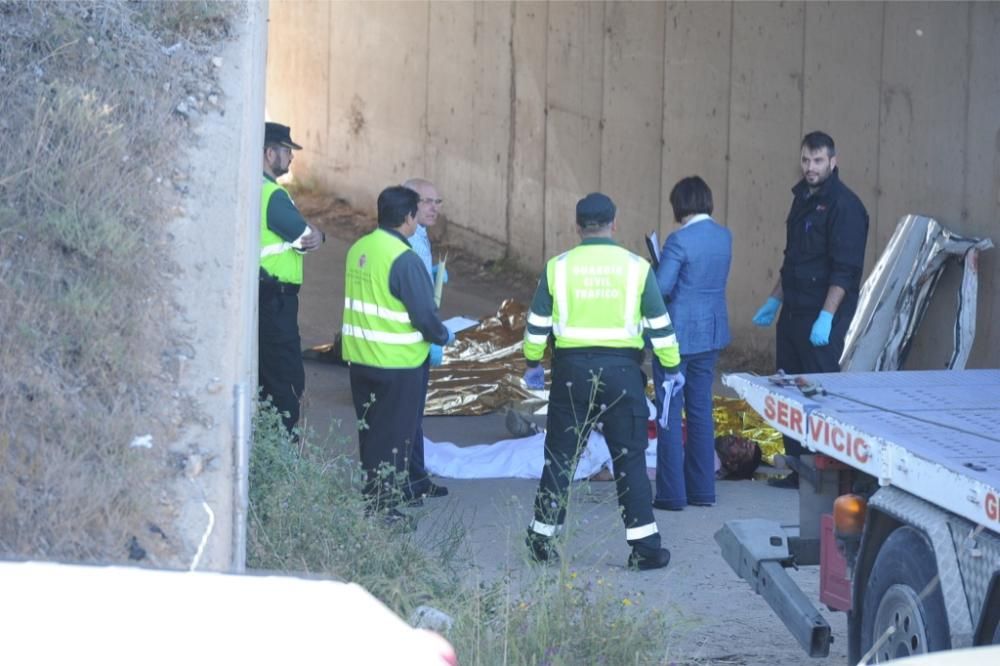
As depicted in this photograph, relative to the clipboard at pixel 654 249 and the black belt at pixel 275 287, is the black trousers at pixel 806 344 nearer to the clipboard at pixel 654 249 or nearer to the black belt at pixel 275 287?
the clipboard at pixel 654 249

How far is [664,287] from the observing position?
799cm

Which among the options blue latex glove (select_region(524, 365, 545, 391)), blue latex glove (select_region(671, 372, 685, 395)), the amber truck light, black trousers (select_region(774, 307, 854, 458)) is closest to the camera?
the amber truck light

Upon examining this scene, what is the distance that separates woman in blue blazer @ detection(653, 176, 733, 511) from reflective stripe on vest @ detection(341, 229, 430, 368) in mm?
1322

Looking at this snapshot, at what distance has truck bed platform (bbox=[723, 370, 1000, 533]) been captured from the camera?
13.8ft

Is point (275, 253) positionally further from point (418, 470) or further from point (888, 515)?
point (888, 515)

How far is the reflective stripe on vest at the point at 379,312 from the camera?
746 cm

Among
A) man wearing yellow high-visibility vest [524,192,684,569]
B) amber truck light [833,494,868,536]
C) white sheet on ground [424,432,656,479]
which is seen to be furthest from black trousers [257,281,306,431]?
amber truck light [833,494,868,536]

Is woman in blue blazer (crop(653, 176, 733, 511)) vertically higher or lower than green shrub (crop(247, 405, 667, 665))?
higher

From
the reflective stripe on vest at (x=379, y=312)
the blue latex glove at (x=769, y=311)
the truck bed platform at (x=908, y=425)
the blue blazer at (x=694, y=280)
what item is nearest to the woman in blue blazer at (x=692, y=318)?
the blue blazer at (x=694, y=280)

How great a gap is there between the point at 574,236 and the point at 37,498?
32.4 ft

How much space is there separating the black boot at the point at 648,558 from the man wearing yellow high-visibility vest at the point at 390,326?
1.23m

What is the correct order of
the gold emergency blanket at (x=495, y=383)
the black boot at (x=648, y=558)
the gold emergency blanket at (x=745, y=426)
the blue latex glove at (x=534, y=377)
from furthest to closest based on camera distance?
the gold emergency blanket at (x=495, y=383) < the gold emergency blanket at (x=745, y=426) < the blue latex glove at (x=534, y=377) < the black boot at (x=648, y=558)

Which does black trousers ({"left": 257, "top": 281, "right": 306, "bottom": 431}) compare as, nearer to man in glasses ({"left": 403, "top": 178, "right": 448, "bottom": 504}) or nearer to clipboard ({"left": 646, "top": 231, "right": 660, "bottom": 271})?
man in glasses ({"left": 403, "top": 178, "right": 448, "bottom": 504})

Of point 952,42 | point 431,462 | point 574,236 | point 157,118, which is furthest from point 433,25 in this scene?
point 157,118
